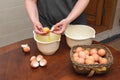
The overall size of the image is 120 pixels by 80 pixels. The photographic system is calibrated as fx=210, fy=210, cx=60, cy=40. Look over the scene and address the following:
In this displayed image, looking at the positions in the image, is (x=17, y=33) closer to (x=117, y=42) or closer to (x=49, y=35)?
(x=49, y=35)

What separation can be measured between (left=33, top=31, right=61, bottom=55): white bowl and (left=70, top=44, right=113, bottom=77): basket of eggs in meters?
0.12

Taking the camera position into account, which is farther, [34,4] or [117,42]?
[117,42]

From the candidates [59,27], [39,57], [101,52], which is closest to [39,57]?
[39,57]

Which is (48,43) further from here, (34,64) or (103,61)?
(103,61)

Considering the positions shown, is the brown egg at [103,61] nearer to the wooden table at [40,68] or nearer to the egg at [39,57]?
the wooden table at [40,68]

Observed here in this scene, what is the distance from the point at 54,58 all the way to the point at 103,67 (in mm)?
285

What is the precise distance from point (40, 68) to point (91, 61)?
260 mm

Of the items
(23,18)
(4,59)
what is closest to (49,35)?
A: (4,59)

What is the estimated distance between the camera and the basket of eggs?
37.0 inches

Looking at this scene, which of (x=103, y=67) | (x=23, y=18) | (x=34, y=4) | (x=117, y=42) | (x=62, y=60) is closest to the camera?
(x=103, y=67)

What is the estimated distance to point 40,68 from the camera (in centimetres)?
104

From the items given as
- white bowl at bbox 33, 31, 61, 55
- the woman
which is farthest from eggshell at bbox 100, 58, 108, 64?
the woman

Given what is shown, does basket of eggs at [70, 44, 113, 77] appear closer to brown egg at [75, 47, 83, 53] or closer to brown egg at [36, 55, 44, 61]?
brown egg at [75, 47, 83, 53]

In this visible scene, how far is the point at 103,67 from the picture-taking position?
946 mm
